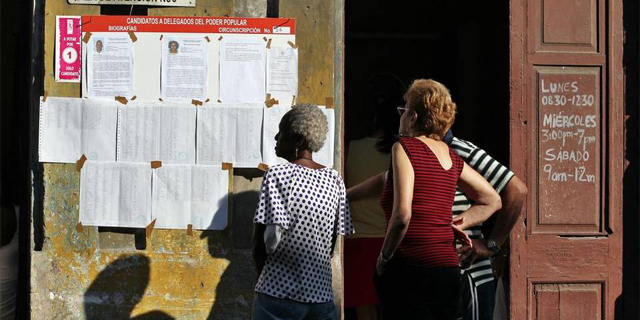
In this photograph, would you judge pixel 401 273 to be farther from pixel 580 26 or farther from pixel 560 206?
pixel 580 26

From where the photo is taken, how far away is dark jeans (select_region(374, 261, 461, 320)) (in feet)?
12.8

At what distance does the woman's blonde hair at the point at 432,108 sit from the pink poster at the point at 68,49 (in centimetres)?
253

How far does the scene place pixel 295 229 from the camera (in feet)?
13.3

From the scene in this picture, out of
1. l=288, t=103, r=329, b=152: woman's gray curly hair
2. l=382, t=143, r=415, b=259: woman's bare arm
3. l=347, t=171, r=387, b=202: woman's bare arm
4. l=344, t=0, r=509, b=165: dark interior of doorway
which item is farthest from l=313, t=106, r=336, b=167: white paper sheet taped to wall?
l=344, t=0, r=509, b=165: dark interior of doorway

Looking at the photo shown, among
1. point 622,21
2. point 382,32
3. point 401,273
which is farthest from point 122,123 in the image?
point 382,32

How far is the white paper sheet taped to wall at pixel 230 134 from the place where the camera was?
5574 millimetres

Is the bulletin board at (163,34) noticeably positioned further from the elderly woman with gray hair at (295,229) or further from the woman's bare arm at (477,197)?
the woman's bare arm at (477,197)

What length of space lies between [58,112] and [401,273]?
279cm

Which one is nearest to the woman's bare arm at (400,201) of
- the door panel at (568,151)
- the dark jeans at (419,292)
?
the dark jeans at (419,292)

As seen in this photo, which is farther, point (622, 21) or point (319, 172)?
point (622, 21)

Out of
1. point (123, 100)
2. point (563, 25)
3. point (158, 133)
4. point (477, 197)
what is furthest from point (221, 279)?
point (563, 25)

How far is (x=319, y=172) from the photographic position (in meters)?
4.14

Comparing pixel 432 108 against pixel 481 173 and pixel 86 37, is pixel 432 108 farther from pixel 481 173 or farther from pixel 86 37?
pixel 86 37

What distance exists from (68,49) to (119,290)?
1605 mm
